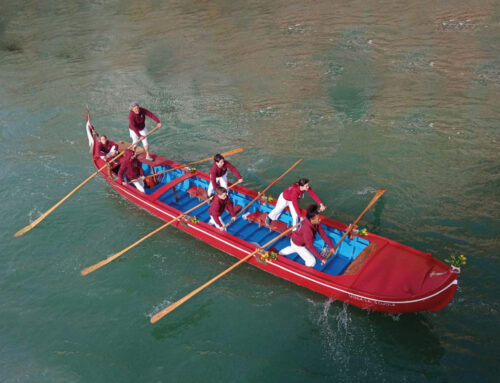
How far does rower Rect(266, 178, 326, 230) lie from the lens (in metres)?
11.0

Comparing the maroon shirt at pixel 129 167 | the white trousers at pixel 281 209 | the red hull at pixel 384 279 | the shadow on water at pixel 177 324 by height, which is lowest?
the shadow on water at pixel 177 324

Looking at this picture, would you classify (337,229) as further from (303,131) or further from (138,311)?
(303,131)

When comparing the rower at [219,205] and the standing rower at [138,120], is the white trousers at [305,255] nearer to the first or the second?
the rower at [219,205]

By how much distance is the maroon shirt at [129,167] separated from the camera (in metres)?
13.7

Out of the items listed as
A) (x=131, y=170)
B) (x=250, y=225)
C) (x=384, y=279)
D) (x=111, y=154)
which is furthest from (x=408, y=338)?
(x=111, y=154)

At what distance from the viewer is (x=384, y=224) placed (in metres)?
13.1

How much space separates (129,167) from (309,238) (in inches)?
282

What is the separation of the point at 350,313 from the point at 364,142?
9.00 meters

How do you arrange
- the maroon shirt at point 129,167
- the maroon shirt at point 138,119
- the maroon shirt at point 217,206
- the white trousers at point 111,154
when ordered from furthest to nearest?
the white trousers at point 111,154 → the maroon shirt at point 138,119 → the maroon shirt at point 129,167 → the maroon shirt at point 217,206

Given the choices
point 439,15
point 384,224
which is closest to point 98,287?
point 384,224

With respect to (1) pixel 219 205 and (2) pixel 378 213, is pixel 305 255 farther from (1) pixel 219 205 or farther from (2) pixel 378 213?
(2) pixel 378 213

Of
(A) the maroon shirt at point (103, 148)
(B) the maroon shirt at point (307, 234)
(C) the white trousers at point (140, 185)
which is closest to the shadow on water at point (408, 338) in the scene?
(B) the maroon shirt at point (307, 234)

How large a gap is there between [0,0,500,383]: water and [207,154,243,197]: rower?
2.26m

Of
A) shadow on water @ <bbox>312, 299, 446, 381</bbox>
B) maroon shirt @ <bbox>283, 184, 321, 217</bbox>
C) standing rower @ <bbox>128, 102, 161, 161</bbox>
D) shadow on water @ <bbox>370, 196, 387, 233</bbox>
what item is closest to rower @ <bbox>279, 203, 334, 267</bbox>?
maroon shirt @ <bbox>283, 184, 321, 217</bbox>
